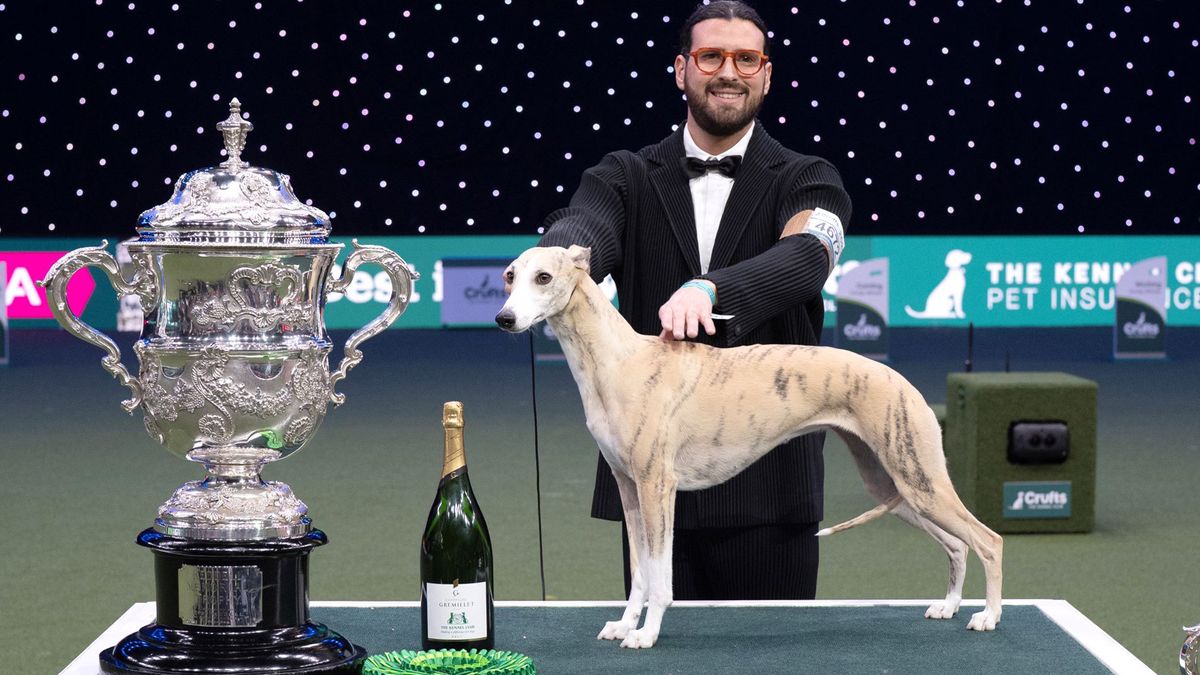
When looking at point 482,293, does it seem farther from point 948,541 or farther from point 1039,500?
point 948,541

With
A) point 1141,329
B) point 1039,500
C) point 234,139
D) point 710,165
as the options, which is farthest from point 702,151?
point 1141,329

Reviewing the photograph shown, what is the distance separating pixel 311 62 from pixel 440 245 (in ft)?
9.80

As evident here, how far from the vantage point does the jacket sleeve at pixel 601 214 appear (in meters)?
2.48

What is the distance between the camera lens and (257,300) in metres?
1.99

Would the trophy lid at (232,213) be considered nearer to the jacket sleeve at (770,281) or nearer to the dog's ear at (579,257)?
the dog's ear at (579,257)

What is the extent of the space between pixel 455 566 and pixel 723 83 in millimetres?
886

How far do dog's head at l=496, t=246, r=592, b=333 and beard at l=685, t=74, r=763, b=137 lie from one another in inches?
17.6

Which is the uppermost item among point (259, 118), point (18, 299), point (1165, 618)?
point (259, 118)

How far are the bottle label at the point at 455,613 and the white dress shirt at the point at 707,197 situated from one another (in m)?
0.82

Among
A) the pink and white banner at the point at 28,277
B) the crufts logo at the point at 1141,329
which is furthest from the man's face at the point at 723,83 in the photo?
the crufts logo at the point at 1141,329

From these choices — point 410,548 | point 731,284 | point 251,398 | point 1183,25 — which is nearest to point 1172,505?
point 410,548

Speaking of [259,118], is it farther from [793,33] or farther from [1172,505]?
[1172,505]

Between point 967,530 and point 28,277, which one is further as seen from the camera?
point 28,277

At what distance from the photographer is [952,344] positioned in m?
11.5
